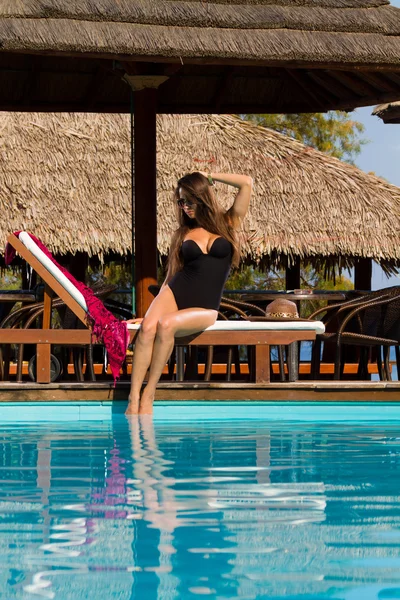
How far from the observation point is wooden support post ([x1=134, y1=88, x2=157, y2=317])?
23.6 feet

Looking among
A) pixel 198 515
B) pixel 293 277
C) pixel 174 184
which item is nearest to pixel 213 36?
pixel 198 515

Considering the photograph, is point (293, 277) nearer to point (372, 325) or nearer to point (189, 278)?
point (372, 325)

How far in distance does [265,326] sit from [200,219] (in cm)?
75

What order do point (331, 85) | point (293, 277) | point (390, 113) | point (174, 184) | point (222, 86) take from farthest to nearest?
point (293, 277) → point (174, 184) → point (390, 113) → point (222, 86) → point (331, 85)

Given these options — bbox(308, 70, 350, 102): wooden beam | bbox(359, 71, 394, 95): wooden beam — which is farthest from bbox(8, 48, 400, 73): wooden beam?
bbox(308, 70, 350, 102): wooden beam

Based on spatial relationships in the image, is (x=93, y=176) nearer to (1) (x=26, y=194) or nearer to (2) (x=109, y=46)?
(1) (x=26, y=194)

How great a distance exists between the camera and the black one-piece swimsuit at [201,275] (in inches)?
239

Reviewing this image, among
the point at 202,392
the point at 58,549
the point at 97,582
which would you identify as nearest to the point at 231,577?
the point at 97,582

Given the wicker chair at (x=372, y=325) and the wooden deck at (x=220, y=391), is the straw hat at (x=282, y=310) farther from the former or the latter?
the wooden deck at (x=220, y=391)

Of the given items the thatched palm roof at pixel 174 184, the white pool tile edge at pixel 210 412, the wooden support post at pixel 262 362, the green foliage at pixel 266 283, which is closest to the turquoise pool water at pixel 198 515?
the white pool tile edge at pixel 210 412

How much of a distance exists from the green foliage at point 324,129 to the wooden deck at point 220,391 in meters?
17.9

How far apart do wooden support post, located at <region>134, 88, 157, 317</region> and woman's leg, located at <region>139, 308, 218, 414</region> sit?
120 centimetres

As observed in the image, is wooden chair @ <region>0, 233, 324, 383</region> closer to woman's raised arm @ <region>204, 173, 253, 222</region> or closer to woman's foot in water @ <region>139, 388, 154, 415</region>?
woman's foot in water @ <region>139, 388, 154, 415</region>

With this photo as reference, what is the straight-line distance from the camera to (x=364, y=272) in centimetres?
1388
